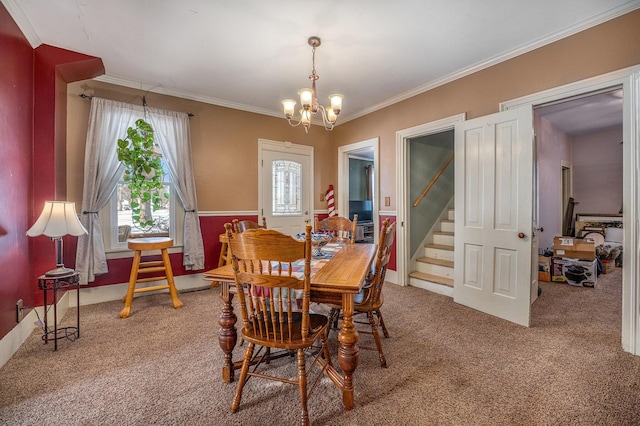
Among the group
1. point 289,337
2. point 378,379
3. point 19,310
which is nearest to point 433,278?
point 378,379

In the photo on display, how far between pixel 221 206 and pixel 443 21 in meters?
3.42

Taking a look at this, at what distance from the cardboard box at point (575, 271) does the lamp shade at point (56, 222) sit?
5.87 m

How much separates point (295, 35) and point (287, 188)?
255 centimetres

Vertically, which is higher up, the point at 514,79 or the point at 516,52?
the point at 516,52

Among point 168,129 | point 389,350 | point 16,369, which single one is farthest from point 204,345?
point 168,129

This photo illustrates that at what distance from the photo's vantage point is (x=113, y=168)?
3258 millimetres

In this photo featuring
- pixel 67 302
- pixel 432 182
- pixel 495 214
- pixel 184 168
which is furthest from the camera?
pixel 432 182

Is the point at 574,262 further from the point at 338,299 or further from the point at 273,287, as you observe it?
the point at 273,287

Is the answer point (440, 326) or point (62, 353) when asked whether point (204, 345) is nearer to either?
point (62, 353)

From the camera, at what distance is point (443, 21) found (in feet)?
7.55

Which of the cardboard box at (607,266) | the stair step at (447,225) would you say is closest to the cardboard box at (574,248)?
the cardboard box at (607,266)

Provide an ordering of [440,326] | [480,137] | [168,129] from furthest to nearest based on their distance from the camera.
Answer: [168,129]
[480,137]
[440,326]

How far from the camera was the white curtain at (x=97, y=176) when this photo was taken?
10.0ft

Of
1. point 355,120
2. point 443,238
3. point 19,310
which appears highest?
point 355,120
